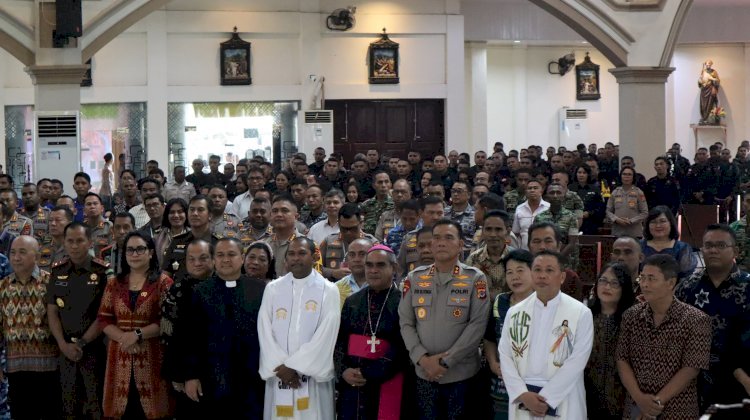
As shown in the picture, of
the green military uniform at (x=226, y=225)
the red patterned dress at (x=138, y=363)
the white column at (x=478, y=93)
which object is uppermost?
the white column at (x=478, y=93)

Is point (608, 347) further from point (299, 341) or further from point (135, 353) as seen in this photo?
point (135, 353)

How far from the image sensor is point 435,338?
20.2 feet

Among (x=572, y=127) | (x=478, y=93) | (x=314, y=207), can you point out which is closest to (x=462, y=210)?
(x=314, y=207)

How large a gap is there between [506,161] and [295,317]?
468 inches

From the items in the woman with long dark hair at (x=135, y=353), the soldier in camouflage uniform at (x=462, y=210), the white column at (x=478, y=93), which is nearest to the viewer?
the woman with long dark hair at (x=135, y=353)

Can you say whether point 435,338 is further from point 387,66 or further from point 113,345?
point 387,66

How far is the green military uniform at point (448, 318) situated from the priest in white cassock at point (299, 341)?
481 mm

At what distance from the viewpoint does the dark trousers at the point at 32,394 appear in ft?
23.3

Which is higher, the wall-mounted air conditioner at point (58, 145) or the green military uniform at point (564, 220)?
the wall-mounted air conditioner at point (58, 145)

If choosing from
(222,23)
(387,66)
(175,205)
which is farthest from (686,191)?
(175,205)

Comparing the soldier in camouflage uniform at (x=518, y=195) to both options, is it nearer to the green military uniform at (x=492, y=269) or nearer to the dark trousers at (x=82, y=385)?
the green military uniform at (x=492, y=269)

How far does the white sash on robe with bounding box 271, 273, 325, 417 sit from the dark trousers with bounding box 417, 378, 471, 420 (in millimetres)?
701

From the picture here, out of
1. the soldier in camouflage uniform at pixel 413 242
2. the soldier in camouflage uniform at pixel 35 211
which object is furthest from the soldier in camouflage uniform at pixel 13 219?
the soldier in camouflage uniform at pixel 413 242

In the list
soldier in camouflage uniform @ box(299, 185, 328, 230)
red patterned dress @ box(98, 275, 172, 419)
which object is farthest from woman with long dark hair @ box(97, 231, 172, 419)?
soldier in camouflage uniform @ box(299, 185, 328, 230)
